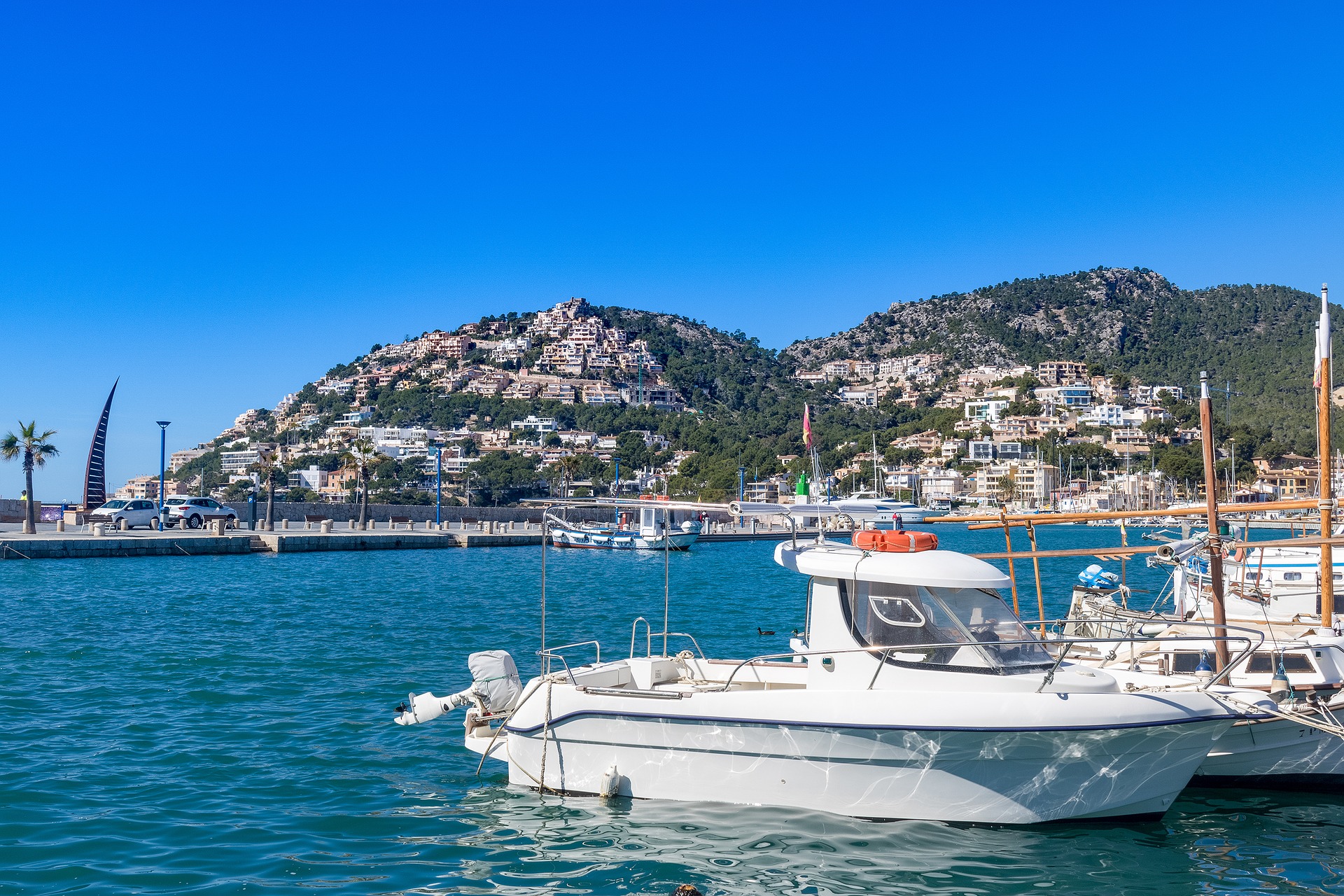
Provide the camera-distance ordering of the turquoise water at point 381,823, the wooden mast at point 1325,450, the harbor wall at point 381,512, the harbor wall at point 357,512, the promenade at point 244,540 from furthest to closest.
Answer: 1. the harbor wall at point 381,512
2. the harbor wall at point 357,512
3. the promenade at point 244,540
4. the wooden mast at point 1325,450
5. the turquoise water at point 381,823

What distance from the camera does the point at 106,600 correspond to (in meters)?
32.6

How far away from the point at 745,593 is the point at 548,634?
15.4 m

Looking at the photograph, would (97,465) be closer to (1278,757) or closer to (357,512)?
(357,512)

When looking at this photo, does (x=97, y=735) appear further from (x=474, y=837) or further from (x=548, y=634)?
(x=548, y=634)

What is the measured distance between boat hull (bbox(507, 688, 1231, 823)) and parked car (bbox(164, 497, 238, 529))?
5870 centimetres

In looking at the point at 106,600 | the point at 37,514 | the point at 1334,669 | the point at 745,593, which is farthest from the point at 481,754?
the point at 37,514

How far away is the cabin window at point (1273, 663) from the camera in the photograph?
13.0 metres

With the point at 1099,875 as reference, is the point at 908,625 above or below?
above

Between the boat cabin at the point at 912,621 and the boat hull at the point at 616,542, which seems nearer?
the boat cabin at the point at 912,621

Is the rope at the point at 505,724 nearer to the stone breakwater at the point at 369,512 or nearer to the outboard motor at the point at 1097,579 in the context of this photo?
the outboard motor at the point at 1097,579

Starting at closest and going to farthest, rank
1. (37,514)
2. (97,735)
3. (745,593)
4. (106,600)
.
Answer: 1. (97,735)
2. (106,600)
3. (745,593)
4. (37,514)

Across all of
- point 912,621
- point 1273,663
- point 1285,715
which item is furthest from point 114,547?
point 1285,715

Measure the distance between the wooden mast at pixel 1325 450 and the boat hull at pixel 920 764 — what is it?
22.2ft

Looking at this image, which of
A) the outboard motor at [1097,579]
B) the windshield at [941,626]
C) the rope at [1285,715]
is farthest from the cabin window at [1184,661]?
the outboard motor at [1097,579]
